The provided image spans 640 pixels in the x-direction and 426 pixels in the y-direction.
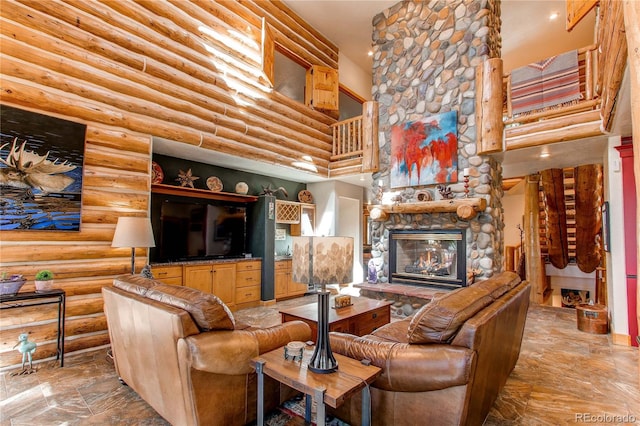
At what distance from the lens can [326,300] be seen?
181cm

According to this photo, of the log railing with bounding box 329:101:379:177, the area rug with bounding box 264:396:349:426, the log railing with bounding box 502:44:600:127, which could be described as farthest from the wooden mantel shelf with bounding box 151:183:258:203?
the log railing with bounding box 502:44:600:127

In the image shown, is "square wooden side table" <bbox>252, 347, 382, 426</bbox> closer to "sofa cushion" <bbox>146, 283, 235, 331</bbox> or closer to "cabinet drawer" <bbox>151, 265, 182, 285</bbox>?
"sofa cushion" <bbox>146, 283, 235, 331</bbox>

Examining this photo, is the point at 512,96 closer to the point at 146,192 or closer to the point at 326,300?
the point at 326,300

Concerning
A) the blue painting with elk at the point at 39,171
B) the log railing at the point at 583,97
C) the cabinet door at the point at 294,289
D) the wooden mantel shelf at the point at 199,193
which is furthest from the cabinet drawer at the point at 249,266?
the log railing at the point at 583,97

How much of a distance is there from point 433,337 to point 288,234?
5555 millimetres

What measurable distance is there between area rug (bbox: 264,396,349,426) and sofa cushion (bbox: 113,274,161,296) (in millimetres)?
1260

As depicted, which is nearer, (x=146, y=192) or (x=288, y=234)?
(x=146, y=192)

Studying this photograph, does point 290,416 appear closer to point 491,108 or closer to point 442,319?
point 442,319

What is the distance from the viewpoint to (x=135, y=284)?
94.5 inches

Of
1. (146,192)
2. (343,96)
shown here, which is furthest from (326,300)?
(343,96)

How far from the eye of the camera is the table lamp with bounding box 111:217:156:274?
11.1ft

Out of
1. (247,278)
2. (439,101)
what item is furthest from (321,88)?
(247,278)

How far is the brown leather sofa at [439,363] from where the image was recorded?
1612 millimetres

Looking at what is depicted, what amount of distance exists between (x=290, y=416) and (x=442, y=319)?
4.37 feet
